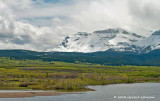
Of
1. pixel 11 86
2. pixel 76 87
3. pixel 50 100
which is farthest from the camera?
pixel 11 86

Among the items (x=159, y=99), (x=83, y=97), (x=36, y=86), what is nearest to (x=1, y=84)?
(x=36, y=86)

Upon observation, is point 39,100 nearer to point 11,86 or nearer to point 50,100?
point 50,100

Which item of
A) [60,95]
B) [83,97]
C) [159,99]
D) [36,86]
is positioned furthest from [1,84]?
[159,99]

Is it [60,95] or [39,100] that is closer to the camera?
[39,100]

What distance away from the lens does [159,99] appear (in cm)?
Answer: 13450

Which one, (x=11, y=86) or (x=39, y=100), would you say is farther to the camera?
(x=11, y=86)

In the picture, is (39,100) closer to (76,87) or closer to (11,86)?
(76,87)

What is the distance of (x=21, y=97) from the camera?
14175 centimetres

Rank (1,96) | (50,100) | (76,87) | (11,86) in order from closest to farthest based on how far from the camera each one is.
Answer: (50,100), (1,96), (76,87), (11,86)

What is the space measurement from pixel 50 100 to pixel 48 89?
4133 centimetres

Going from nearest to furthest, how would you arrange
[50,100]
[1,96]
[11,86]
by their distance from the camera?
[50,100] → [1,96] → [11,86]

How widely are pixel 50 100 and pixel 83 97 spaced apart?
54.1 feet

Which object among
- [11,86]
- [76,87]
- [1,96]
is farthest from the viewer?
[11,86]

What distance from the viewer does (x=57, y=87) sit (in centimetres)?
16912
